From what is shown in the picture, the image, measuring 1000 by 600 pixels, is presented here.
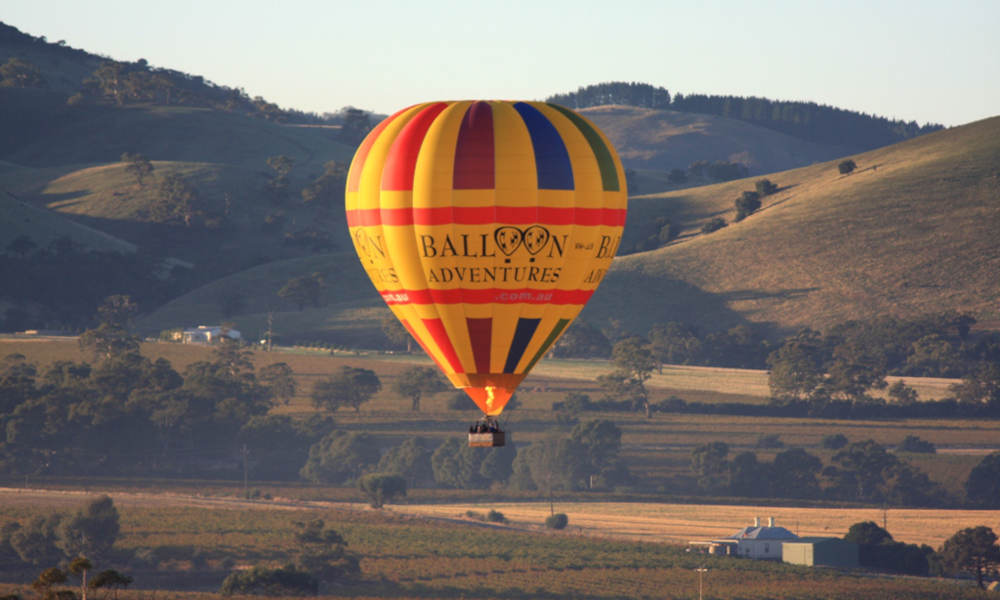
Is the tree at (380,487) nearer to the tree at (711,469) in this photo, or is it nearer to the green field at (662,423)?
the green field at (662,423)

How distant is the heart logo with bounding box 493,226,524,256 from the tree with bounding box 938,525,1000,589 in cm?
5240

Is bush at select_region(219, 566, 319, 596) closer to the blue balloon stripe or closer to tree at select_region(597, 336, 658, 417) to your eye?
the blue balloon stripe

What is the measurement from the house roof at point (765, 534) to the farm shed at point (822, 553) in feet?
3.90

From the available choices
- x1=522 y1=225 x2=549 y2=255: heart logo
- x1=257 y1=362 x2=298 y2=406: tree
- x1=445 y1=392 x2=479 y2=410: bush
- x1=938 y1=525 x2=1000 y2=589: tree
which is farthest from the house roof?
x1=257 y1=362 x2=298 y2=406: tree

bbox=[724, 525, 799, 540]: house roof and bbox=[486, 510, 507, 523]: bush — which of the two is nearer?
bbox=[724, 525, 799, 540]: house roof

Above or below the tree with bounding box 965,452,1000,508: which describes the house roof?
below

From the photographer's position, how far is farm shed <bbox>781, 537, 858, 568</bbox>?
86.5 metres

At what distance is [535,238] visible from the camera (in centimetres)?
4197

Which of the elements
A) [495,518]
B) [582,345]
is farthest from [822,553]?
[582,345]

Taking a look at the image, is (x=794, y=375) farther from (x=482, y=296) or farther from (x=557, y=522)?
(x=482, y=296)

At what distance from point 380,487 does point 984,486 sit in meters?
44.0

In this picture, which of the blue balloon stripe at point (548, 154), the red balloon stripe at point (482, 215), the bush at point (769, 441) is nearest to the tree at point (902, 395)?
the bush at point (769, 441)

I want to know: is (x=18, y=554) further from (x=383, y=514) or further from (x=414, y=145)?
(x=414, y=145)

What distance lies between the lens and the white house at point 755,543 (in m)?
87.9
